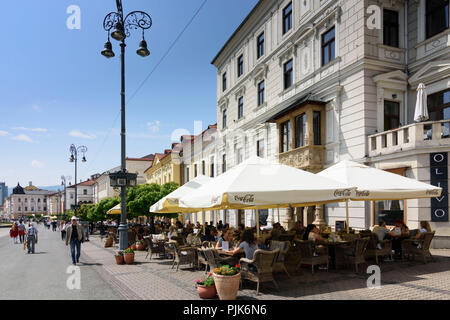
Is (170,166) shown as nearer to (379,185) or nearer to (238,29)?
(238,29)

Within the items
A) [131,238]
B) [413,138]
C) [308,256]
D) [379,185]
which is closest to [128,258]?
[308,256]

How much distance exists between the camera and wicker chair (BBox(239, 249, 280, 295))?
7.31m

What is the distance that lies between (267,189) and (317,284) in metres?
2.60

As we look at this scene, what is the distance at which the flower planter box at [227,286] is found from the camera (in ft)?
21.8

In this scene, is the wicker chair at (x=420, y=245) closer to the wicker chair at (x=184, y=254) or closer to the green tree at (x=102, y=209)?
the wicker chair at (x=184, y=254)

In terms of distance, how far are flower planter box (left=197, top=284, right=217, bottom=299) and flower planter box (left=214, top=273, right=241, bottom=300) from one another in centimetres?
22

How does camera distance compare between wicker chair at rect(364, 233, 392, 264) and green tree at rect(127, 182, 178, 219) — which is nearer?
wicker chair at rect(364, 233, 392, 264)

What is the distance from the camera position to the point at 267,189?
7.54m

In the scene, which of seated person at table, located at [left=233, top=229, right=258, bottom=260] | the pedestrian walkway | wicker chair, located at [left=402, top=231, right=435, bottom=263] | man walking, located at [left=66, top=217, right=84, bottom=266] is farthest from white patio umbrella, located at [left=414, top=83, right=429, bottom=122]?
man walking, located at [left=66, top=217, right=84, bottom=266]

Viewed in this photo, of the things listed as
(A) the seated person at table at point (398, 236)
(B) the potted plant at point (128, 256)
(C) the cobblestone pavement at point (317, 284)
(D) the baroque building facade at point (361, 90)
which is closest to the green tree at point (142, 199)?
(D) the baroque building facade at point (361, 90)

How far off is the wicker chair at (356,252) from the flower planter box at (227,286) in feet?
13.4

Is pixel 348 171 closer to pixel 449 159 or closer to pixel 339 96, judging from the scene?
pixel 449 159
